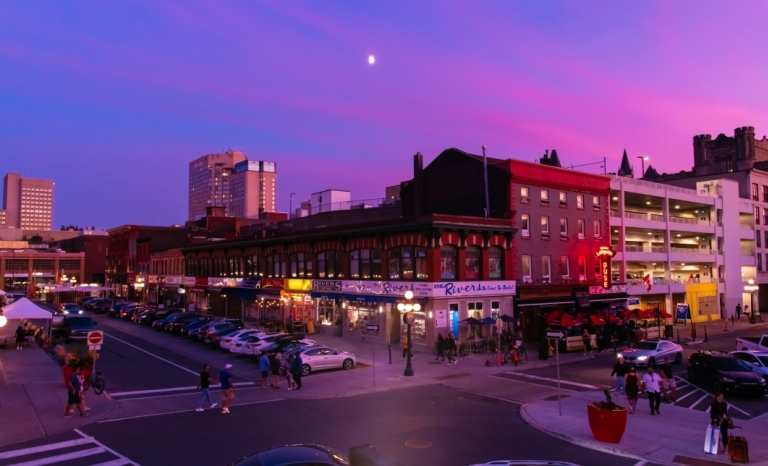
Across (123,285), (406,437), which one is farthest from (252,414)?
(123,285)

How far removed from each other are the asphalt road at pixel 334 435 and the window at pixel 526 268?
20.3m

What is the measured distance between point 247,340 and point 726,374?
80.4 ft

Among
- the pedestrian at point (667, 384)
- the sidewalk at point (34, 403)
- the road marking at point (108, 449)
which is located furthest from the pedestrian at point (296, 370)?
the pedestrian at point (667, 384)

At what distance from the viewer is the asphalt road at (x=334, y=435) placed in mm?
14664

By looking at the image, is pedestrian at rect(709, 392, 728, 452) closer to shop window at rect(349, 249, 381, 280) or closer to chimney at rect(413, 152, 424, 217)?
shop window at rect(349, 249, 381, 280)

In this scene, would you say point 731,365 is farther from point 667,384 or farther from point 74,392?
point 74,392

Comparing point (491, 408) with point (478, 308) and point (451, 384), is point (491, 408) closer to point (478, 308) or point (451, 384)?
point (451, 384)

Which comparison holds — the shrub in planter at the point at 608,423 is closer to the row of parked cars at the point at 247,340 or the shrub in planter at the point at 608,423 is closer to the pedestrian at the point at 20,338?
the row of parked cars at the point at 247,340

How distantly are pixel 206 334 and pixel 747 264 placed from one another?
6060 cm

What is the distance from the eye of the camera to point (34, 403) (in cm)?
2050

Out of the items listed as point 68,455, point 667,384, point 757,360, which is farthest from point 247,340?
point 757,360

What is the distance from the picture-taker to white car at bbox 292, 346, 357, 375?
28.2m

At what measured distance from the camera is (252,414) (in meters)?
19.5

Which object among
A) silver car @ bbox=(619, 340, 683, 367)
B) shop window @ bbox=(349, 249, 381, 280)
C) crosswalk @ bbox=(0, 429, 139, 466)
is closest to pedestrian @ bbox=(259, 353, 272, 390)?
crosswalk @ bbox=(0, 429, 139, 466)
